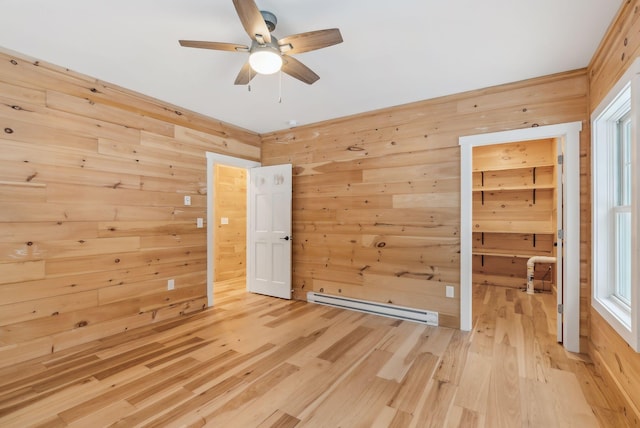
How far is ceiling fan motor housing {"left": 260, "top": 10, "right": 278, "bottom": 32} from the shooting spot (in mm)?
1928

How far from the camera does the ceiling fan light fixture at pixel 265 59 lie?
196 cm

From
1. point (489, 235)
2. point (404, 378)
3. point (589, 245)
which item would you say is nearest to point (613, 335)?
point (589, 245)

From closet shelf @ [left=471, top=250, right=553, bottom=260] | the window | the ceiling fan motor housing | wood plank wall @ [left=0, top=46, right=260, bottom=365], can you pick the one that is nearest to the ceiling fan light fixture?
the ceiling fan motor housing

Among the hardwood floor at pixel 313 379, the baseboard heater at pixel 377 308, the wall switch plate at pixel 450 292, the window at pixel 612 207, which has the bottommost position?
the hardwood floor at pixel 313 379

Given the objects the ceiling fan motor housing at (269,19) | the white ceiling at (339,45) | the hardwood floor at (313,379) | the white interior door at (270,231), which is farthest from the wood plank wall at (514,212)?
the ceiling fan motor housing at (269,19)

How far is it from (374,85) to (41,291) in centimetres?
361

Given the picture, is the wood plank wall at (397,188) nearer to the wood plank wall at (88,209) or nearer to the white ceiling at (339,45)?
the white ceiling at (339,45)

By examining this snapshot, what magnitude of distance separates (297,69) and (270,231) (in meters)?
2.66

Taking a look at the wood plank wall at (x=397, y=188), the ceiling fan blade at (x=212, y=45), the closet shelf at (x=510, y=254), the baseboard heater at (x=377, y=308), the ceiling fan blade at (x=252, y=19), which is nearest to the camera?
the ceiling fan blade at (x=252, y=19)

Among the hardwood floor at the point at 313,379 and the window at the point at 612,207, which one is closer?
the hardwood floor at the point at 313,379

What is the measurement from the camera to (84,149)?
286cm

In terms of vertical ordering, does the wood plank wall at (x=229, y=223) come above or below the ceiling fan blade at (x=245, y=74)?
below

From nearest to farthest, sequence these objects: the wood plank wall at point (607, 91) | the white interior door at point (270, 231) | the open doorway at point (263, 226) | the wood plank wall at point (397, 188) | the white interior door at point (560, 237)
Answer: the wood plank wall at point (607, 91), the white interior door at point (560, 237), the wood plank wall at point (397, 188), the open doorway at point (263, 226), the white interior door at point (270, 231)

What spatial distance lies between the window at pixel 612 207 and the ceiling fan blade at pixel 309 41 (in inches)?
74.3
